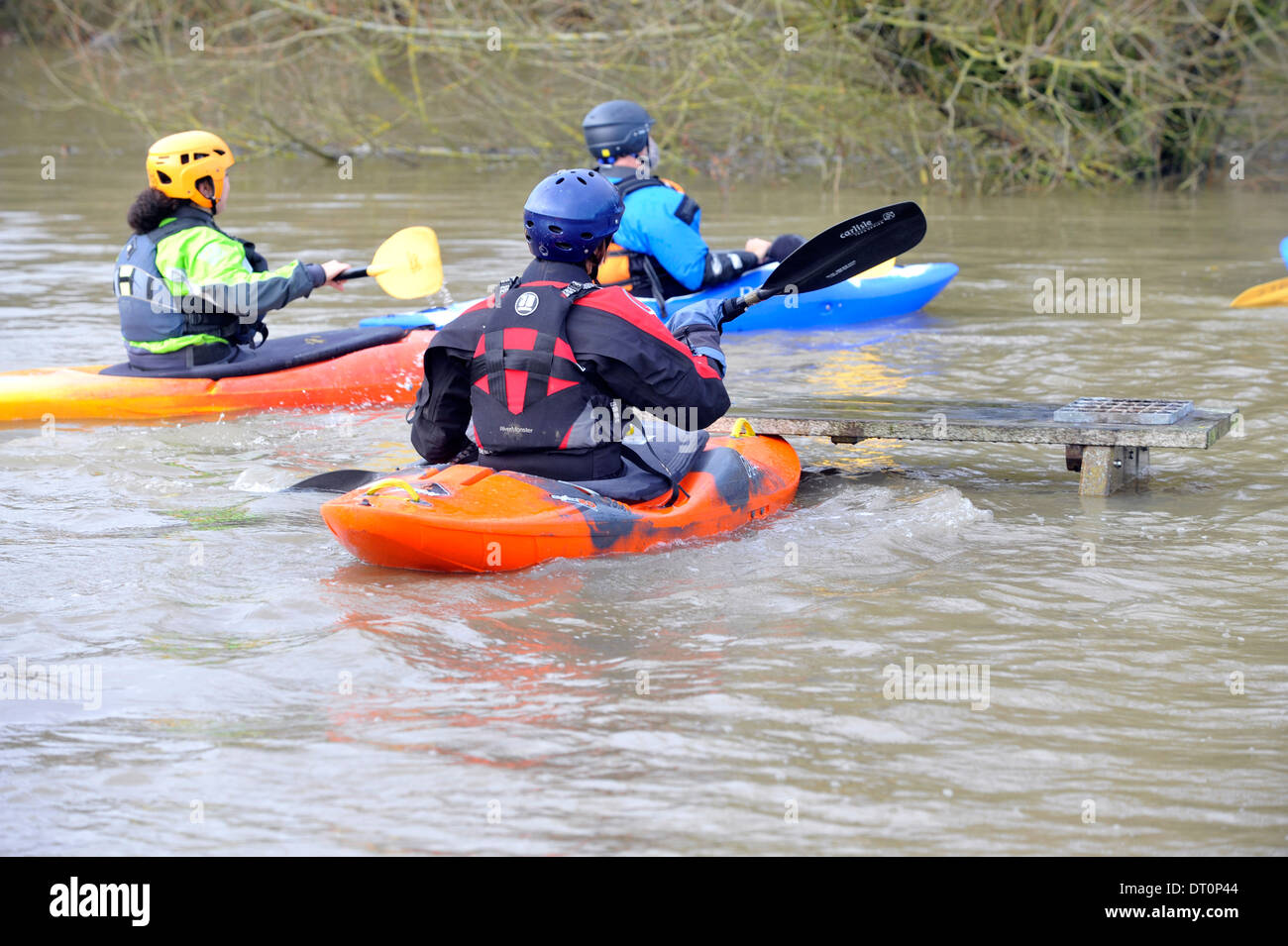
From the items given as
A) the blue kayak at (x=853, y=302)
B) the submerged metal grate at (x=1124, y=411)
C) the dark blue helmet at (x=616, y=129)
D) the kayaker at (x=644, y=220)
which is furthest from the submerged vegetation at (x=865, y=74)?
the submerged metal grate at (x=1124, y=411)

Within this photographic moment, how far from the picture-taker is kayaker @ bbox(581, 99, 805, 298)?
7.40 metres

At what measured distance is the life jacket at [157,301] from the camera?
6535mm

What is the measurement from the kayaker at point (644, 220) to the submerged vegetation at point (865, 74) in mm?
5451

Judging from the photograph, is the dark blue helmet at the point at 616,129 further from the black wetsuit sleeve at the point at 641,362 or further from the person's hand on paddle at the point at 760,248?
the black wetsuit sleeve at the point at 641,362

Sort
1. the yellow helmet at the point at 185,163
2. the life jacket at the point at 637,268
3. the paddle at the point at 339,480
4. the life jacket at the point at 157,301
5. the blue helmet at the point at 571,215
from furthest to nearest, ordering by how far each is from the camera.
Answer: the life jacket at the point at 637,268 < the life jacket at the point at 157,301 < the yellow helmet at the point at 185,163 < the paddle at the point at 339,480 < the blue helmet at the point at 571,215

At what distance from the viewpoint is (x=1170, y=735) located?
3352mm

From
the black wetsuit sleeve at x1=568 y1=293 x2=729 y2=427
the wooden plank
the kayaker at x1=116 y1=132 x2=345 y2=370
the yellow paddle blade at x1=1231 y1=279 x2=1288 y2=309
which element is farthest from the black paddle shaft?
the yellow paddle blade at x1=1231 y1=279 x2=1288 y2=309

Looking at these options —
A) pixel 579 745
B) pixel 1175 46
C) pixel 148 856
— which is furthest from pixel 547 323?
pixel 1175 46

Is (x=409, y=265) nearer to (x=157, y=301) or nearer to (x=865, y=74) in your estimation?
(x=157, y=301)

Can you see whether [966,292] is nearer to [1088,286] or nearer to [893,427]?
[1088,286]

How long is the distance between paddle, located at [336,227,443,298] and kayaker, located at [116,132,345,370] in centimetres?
61

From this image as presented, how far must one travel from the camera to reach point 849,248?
18.4 feet
